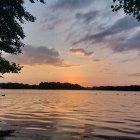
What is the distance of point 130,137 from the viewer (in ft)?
78.2

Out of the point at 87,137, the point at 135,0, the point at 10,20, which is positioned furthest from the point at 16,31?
the point at 135,0

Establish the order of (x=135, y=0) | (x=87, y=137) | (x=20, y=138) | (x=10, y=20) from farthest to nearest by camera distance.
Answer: (x=10, y=20) → (x=87, y=137) → (x=20, y=138) → (x=135, y=0)

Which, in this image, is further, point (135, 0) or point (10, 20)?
point (10, 20)

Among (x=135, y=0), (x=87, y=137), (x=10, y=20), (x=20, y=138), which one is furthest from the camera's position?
(x=10, y=20)

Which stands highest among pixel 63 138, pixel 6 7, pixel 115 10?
pixel 6 7

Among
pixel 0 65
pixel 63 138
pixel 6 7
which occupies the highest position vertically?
pixel 6 7

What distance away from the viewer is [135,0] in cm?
1769

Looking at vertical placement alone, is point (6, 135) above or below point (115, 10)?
below

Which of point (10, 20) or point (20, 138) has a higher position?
point (10, 20)

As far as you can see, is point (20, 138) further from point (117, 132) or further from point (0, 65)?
point (117, 132)

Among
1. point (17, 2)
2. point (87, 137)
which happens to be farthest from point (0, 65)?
point (87, 137)

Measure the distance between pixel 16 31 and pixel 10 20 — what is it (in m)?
1.14

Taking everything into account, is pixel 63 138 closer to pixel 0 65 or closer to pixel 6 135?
pixel 6 135

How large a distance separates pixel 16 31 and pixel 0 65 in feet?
9.32
